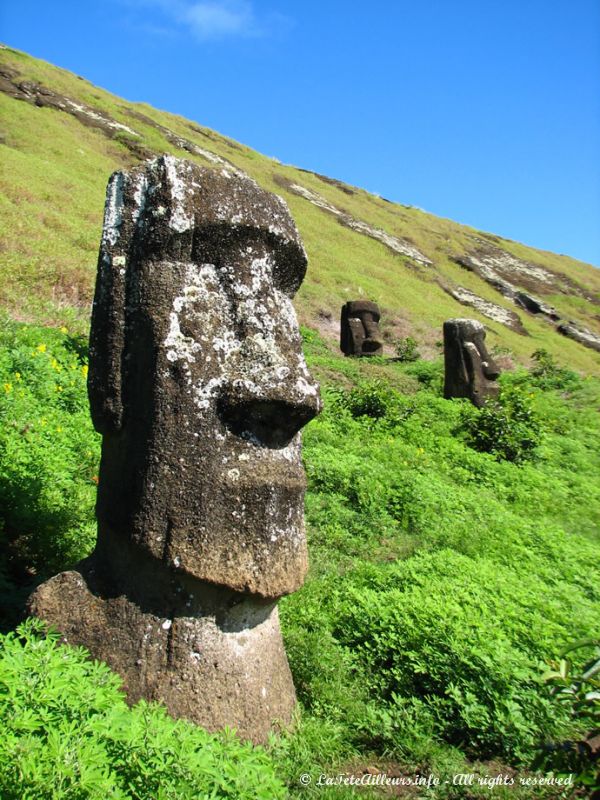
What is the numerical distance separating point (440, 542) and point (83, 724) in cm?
397

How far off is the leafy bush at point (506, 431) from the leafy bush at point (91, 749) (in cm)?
760

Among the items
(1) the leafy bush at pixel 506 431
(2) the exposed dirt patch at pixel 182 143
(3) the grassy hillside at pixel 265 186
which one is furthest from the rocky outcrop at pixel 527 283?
(1) the leafy bush at pixel 506 431

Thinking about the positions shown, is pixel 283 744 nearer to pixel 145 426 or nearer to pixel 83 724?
pixel 83 724

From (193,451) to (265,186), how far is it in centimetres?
3587

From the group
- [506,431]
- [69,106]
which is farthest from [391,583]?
[69,106]

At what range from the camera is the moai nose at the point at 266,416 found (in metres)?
2.54

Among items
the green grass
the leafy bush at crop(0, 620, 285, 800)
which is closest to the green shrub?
the green grass

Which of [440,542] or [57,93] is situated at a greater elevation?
[57,93]

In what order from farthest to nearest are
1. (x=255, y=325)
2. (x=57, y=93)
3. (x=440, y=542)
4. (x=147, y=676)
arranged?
(x=57, y=93) → (x=440, y=542) → (x=255, y=325) → (x=147, y=676)

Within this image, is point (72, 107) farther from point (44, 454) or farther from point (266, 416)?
point (266, 416)

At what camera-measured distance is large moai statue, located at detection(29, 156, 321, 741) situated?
8.20 ft

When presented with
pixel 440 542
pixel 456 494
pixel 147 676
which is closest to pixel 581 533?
pixel 456 494

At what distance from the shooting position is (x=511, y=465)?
8492mm

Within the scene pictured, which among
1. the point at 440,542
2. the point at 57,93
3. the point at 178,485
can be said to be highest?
the point at 57,93
